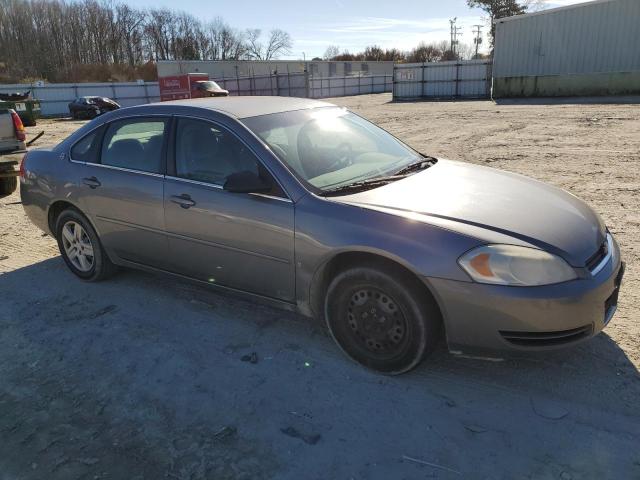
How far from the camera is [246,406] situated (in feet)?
9.50

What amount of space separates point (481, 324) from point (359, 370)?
0.85m

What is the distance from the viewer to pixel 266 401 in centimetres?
293

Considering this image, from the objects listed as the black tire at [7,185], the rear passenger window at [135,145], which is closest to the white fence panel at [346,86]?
the black tire at [7,185]

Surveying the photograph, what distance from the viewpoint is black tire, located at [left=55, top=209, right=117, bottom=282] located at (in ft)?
15.1

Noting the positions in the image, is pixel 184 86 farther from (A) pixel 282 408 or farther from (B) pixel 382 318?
(A) pixel 282 408

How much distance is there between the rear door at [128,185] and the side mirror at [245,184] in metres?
0.87

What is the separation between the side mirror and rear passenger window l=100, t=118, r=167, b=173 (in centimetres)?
94

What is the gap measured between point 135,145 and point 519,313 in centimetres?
327

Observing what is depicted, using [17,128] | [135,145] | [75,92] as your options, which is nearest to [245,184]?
[135,145]

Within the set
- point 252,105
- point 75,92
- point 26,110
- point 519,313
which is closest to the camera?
point 519,313

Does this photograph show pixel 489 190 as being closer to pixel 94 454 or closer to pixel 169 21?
pixel 94 454

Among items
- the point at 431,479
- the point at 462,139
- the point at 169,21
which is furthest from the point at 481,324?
the point at 169,21

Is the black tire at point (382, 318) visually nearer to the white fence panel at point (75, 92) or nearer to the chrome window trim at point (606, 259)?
the chrome window trim at point (606, 259)

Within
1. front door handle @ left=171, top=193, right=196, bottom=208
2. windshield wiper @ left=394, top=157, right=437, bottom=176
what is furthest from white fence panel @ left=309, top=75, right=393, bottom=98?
front door handle @ left=171, top=193, right=196, bottom=208
